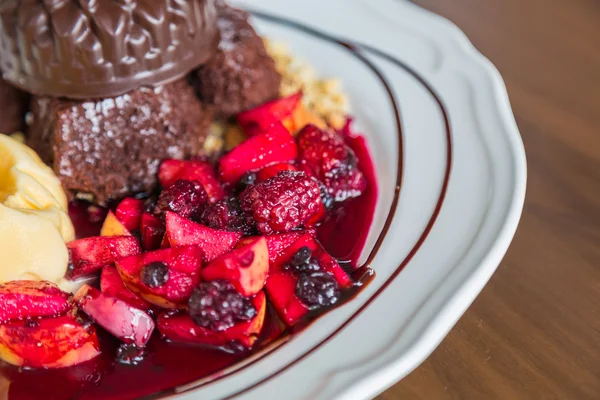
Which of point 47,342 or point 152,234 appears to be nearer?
point 47,342

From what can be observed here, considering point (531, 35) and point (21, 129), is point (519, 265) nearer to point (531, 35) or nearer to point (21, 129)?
point (531, 35)

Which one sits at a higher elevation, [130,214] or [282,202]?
[282,202]

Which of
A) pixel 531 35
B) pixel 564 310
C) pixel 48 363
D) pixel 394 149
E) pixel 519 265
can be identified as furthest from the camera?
pixel 531 35

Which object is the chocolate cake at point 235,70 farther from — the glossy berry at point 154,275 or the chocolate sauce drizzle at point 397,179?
the glossy berry at point 154,275

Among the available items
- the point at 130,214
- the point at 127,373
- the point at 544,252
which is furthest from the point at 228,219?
the point at 544,252

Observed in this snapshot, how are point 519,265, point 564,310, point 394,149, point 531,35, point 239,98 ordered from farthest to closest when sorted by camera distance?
point 531,35
point 239,98
point 394,149
point 519,265
point 564,310

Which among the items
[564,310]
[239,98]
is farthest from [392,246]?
[239,98]

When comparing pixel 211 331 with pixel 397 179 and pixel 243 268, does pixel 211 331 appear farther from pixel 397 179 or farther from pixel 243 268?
pixel 397 179
